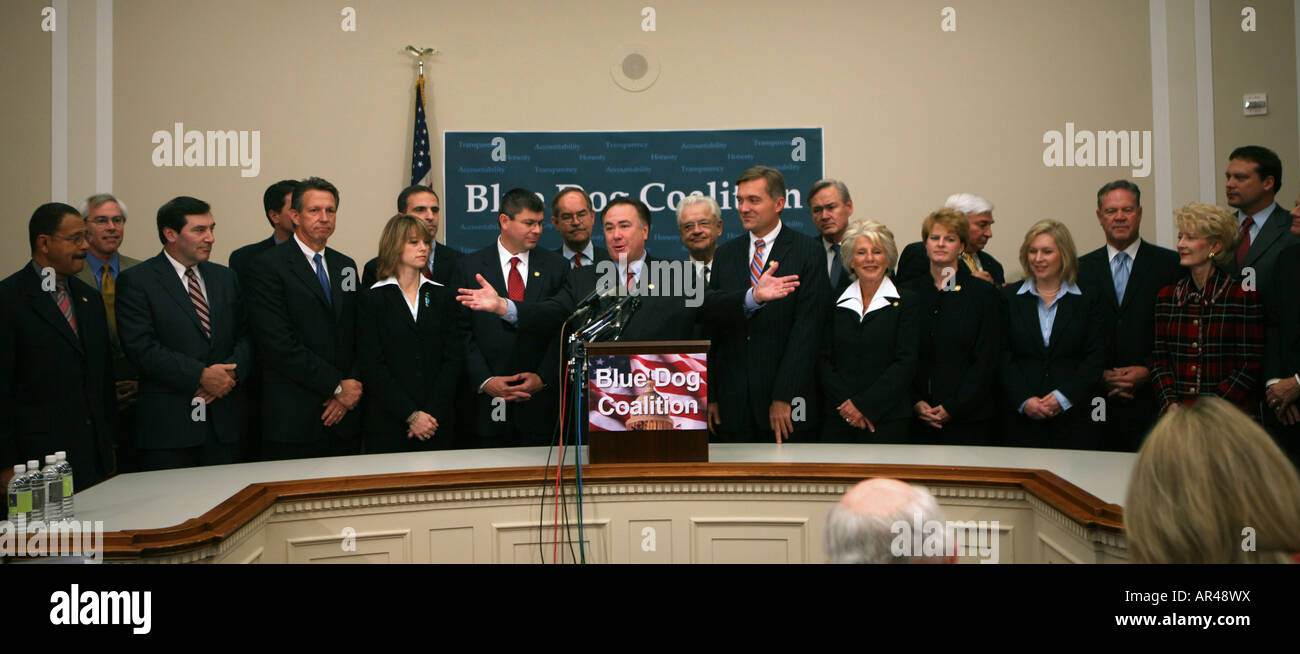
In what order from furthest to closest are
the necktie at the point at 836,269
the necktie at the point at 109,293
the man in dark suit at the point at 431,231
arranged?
the necktie at the point at 836,269, the man in dark suit at the point at 431,231, the necktie at the point at 109,293

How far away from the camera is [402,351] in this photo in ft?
13.8

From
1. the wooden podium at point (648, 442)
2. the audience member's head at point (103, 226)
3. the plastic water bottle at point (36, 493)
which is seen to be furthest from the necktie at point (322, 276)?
the plastic water bottle at point (36, 493)

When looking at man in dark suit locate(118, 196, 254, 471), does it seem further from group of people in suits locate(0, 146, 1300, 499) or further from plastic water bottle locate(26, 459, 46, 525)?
plastic water bottle locate(26, 459, 46, 525)

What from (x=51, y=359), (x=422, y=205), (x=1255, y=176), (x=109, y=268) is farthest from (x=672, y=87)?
(x=51, y=359)

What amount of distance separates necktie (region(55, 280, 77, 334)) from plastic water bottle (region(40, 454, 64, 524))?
143cm

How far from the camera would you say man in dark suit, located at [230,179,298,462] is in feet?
14.3

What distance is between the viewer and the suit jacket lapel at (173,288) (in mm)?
4094

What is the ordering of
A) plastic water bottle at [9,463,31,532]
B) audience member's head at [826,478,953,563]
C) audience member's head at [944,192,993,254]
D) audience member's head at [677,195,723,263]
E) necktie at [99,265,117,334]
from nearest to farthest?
audience member's head at [826,478,953,563], plastic water bottle at [9,463,31,532], audience member's head at [677,195,723,263], necktie at [99,265,117,334], audience member's head at [944,192,993,254]

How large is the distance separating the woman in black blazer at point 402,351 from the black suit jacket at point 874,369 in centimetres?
169

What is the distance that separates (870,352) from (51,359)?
3283 mm

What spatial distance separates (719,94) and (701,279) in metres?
3.03

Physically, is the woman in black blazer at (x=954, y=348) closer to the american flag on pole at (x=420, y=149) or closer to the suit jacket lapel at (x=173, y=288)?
the suit jacket lapel at (x=173, y=288)

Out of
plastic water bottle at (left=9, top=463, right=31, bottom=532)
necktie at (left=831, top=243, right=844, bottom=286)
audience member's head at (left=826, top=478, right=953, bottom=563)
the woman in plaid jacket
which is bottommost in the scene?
plastic water bottle at (left=9, top=463, right=31, bottom=532)

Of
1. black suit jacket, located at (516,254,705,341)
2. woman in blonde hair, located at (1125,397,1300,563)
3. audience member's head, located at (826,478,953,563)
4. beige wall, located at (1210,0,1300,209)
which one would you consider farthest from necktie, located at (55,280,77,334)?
beige wall, located at (1210,0,1300,209)
